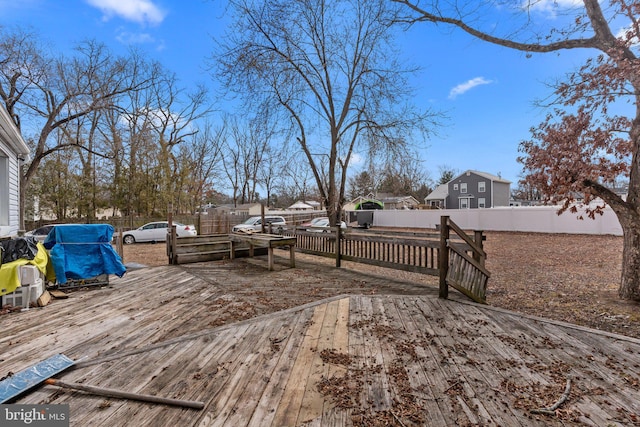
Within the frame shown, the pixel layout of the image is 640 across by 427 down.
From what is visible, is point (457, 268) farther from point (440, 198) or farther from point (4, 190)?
point (440, 198)

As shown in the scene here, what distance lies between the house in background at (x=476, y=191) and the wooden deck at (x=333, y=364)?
2934 cm

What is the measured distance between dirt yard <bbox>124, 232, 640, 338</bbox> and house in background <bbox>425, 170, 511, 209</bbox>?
18392mm

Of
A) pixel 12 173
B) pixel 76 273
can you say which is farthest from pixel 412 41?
pixel 12 173

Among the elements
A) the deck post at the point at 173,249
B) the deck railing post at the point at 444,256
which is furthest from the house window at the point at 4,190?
the deck railing post at the point at 444,256

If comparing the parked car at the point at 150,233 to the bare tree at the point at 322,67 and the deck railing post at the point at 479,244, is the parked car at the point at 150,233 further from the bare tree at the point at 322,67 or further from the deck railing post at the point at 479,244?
the deck railing post at the point at 479,244

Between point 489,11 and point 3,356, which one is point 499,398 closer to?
point 3,356

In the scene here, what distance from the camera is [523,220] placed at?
54.6 ft

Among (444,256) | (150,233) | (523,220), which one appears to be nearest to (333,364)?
(444,256)

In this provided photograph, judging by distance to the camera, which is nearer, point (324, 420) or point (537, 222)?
point (324, 420)

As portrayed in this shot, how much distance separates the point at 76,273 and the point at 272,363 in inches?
159

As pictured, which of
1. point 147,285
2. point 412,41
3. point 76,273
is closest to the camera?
point 76,273

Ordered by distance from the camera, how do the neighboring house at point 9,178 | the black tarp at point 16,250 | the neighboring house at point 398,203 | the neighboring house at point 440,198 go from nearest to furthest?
the black tarp at point 16,250, the neighboring house at point 9,178, the neighboring house at point 440,198, the neighboring house at point 398,203

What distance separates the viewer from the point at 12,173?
7.02 metres

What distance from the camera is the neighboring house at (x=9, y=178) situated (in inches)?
243
